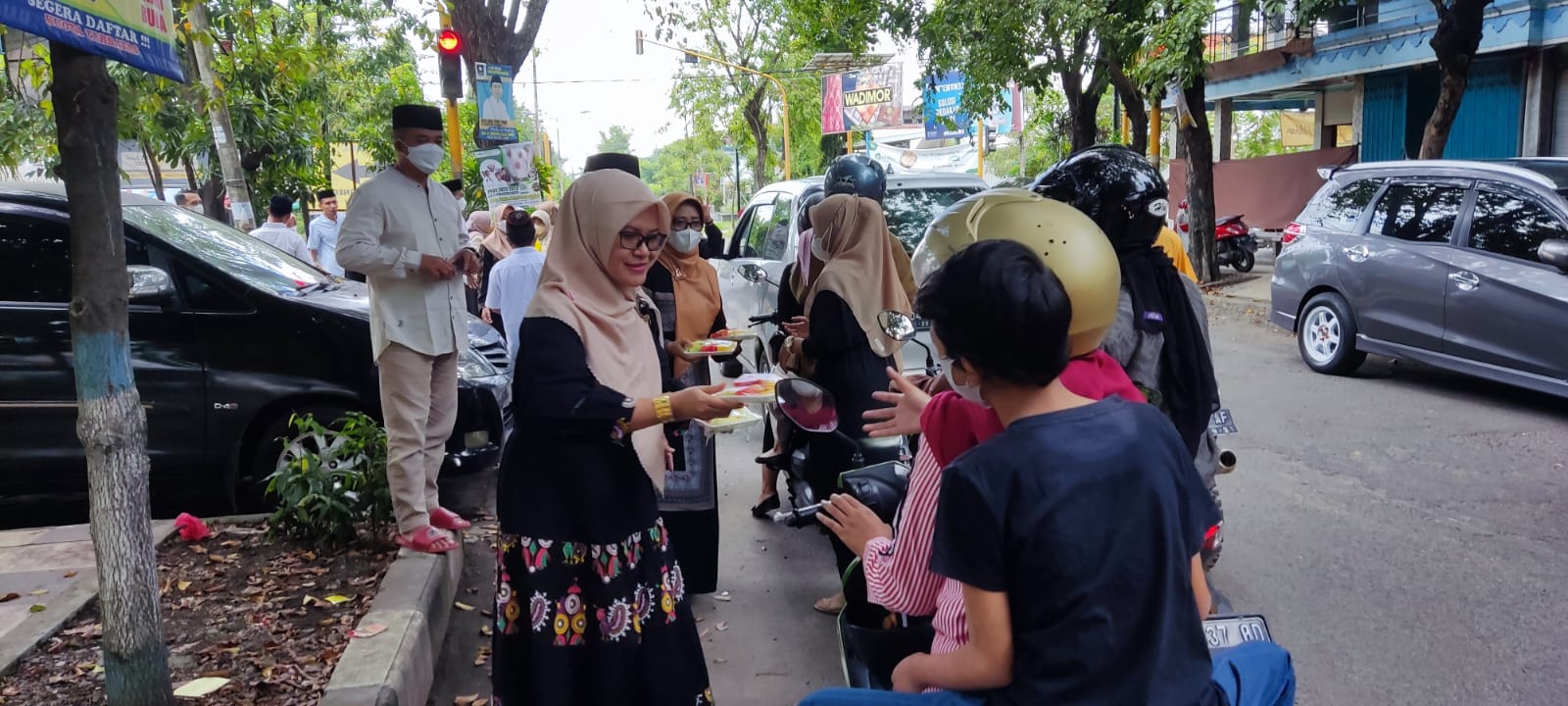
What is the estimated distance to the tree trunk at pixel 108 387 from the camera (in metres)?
2.73

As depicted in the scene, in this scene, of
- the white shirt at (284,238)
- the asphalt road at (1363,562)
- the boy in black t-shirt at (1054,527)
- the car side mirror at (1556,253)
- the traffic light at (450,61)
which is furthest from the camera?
the white shirt at (284,238)

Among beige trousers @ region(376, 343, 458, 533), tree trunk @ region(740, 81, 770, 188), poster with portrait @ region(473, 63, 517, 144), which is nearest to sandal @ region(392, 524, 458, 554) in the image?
beige trousers @ region(376, 343, 458, 533)

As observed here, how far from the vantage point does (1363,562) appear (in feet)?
16.0

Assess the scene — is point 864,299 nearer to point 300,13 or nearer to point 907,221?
point 907,221

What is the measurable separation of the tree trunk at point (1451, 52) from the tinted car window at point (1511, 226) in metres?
3.50

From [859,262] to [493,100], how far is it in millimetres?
5748

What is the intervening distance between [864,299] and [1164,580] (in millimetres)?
2557

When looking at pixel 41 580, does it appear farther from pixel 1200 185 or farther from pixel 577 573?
pixel 1200 185

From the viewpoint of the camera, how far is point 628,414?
8.46ft

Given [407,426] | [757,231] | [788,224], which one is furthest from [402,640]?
[757,231]

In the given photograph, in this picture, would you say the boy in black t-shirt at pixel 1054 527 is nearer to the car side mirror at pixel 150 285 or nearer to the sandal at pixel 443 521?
the sandal at pixel 443 521

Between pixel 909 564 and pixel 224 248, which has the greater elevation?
pixel 224 248

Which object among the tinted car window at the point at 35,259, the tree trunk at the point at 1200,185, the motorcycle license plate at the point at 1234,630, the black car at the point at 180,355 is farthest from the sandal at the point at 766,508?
the tree trunk at the point at 1200,185

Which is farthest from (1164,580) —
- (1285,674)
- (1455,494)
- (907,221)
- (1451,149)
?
(1451,149)
